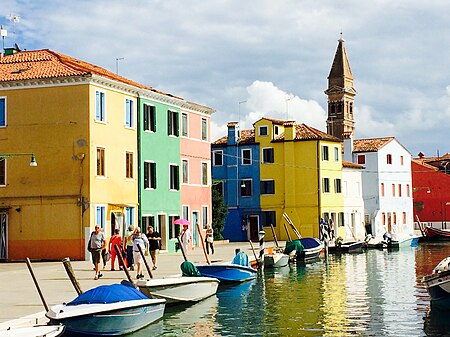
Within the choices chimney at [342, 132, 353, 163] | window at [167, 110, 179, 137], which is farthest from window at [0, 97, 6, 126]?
chimney at [342, 132, 353, 163]

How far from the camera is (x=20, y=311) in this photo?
54.8 ft

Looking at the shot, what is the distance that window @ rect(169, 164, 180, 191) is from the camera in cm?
4047

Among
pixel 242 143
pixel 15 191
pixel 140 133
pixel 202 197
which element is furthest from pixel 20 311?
pixel 242 143

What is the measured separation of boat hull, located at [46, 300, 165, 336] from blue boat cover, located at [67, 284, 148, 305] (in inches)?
7.6

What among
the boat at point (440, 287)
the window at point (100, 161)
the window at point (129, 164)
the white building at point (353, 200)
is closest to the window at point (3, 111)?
the window at point (100, 161)

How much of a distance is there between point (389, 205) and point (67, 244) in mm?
42112

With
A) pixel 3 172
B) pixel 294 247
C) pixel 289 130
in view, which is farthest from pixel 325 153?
pixel 3 172

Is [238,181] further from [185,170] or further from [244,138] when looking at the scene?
[185,170]

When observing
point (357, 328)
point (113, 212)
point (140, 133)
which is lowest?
point (357, 328)

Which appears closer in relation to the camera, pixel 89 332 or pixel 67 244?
pixel 89 332

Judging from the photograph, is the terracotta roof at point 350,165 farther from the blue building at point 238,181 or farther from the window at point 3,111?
the window at point 3,111

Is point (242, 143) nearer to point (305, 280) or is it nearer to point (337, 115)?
point (305, 280)

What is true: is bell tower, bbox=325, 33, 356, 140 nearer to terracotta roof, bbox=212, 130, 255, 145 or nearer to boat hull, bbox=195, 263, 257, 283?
terracotta roof, bbox=212, 130, 255, 145

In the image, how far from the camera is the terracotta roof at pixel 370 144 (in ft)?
219
